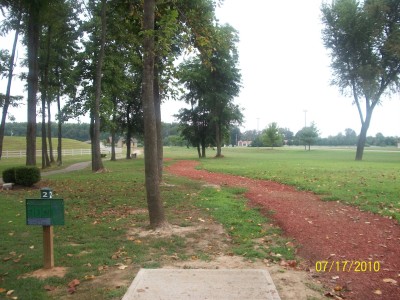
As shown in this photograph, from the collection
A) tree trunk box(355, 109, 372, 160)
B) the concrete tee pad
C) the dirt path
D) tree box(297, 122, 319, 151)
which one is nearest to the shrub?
the dirt path

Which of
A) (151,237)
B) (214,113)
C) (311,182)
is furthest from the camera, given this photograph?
(214,113)

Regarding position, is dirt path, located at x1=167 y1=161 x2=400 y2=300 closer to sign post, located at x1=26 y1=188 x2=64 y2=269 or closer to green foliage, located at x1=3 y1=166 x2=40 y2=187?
sign post, located at x1=26 y1=188 x2=64 y2=269

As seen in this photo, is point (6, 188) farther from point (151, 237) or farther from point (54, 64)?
point (54, 64)

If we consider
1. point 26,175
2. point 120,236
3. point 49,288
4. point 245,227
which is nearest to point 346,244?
point 245,227

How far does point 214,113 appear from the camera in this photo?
4166cm

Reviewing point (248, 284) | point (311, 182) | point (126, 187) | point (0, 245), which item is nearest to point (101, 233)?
point (0, 245)

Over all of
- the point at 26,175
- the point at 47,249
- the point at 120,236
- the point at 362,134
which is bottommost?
the point at 120,236

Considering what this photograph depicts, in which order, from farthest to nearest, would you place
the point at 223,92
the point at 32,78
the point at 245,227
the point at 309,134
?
the point at 309,134 < the point at 223,92 < the point at 32,78 < the point at 245,227

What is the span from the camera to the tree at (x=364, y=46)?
32.9 meters

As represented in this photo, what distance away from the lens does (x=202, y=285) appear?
4281 millimetres

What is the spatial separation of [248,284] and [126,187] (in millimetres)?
9606

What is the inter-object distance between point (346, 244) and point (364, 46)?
33.1m

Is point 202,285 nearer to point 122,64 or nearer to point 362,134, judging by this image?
point 122,64
